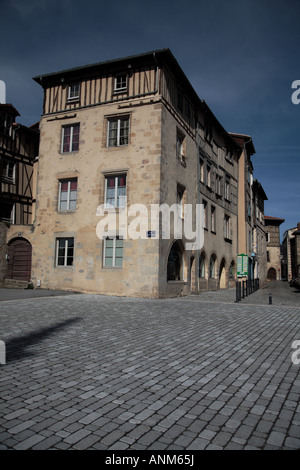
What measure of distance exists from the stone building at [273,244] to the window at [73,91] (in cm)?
4846

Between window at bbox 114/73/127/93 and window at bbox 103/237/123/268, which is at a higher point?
window at bbox 114/73/127/93

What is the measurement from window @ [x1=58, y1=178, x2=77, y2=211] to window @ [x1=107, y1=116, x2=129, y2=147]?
264cm

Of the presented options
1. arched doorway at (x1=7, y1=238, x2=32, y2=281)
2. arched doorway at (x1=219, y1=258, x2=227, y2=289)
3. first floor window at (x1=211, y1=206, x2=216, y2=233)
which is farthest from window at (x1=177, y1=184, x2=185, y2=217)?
arched doorway at (x1=219, y1=258, x2=227, y2=289)

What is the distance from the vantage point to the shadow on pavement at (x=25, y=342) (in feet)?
15.3

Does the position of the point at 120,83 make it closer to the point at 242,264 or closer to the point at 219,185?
the point at 242,264

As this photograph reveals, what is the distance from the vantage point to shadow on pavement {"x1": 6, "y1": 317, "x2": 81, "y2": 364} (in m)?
4.67

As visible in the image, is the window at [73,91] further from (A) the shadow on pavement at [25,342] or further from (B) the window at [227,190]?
(A) the shadow on pavement at [25,342]

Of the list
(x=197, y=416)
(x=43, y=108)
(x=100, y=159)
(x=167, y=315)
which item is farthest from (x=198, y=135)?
(x=197, y=416)

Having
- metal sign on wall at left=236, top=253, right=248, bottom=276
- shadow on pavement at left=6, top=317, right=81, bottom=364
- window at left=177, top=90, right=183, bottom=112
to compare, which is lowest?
shadow on pavement at left=6, top=317, right=81, bottom=364

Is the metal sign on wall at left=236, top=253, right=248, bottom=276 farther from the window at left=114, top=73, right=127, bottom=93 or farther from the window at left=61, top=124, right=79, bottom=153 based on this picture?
the window at left=114, top=73, right=127, bottom=93

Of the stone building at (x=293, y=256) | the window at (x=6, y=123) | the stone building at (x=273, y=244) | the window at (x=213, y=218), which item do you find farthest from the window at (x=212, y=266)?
the stone building at (x=273, y=244)

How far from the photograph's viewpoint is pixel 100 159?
16.1 meters
